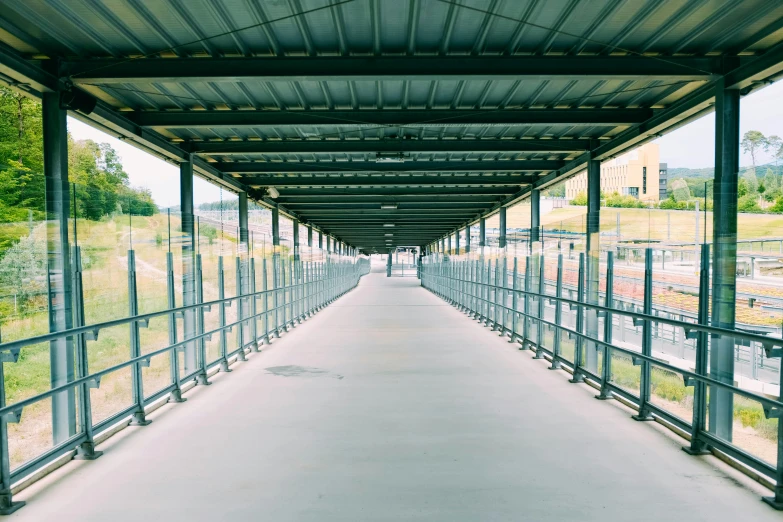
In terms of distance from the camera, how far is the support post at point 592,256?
647cm

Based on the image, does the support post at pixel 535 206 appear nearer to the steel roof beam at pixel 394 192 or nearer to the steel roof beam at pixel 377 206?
the steel roof beam at pixel 394 192

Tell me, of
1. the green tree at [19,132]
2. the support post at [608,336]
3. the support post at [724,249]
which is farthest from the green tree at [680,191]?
the green tree at [19,132]

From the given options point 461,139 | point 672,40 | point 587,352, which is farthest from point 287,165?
point 672,40

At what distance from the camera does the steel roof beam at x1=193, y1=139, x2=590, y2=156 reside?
25.7ft

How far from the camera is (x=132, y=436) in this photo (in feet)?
14.1

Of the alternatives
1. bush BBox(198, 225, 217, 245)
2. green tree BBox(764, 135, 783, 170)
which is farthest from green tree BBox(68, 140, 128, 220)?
green tree BBox(764, 135, 783, 170)

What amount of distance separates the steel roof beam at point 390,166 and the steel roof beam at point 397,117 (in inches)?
110

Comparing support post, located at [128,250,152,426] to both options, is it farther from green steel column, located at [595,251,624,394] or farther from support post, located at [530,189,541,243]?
support post, located at [530,189,541,243]

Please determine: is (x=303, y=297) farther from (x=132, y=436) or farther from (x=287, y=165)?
(x=132, y=436)

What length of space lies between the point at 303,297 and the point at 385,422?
31.8ft

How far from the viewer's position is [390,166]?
9.37m

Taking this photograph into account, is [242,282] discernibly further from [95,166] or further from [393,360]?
[95,166]

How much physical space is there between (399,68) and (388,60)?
0.12 m

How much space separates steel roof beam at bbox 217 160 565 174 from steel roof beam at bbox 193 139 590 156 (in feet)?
4.44
